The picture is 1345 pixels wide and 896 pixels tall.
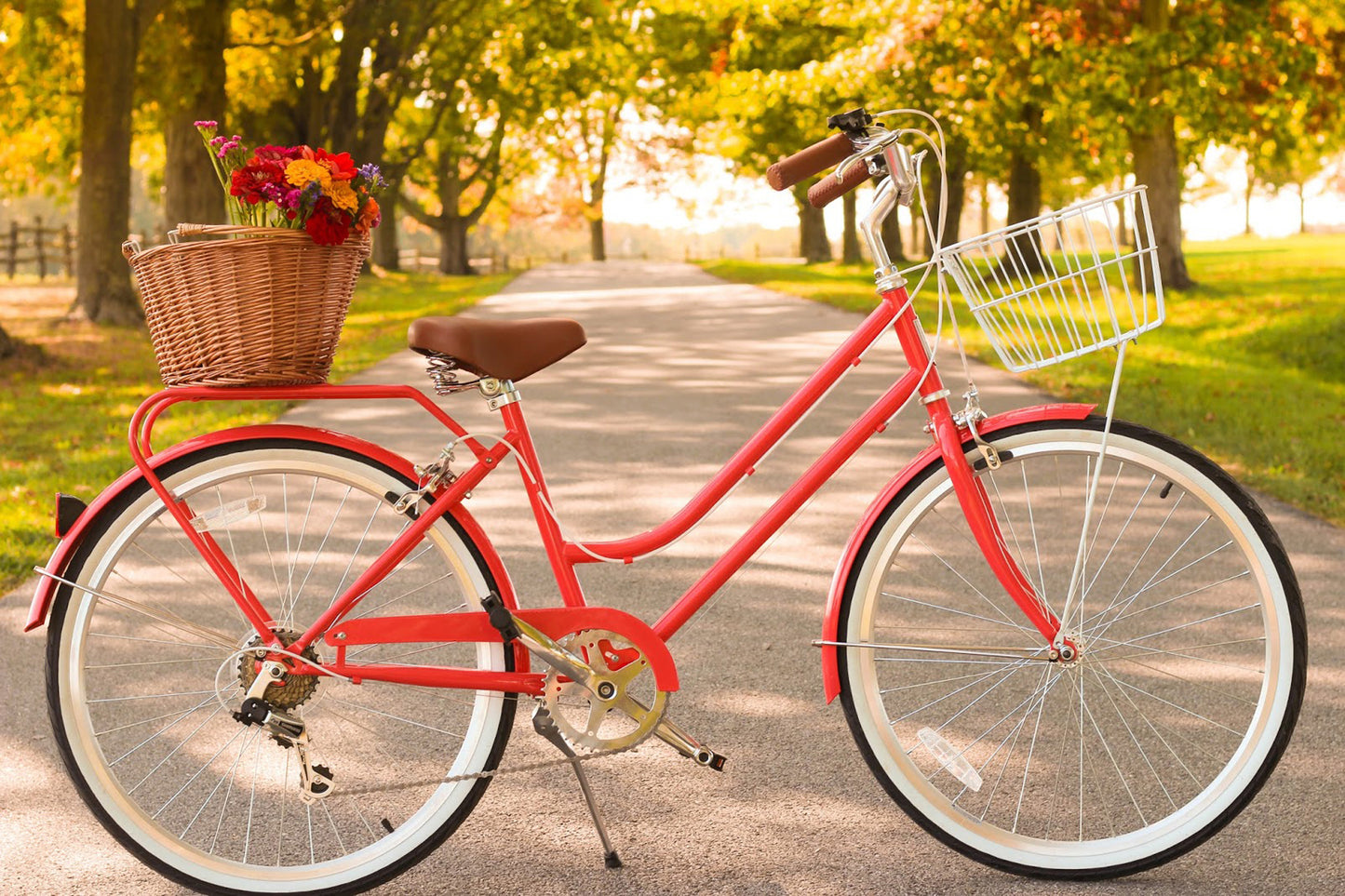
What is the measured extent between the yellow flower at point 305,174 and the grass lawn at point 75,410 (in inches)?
141

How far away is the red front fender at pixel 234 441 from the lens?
9.34 feet

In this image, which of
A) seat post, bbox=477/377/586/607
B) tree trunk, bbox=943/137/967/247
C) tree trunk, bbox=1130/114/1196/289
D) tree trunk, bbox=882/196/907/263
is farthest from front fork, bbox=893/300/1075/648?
tree trunk, bbox=882/196/907/263

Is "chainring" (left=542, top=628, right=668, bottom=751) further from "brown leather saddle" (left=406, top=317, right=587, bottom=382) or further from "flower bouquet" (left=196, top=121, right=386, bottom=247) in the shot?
"flower bouquet" (left=196, top=121, right=386, bottom=247)

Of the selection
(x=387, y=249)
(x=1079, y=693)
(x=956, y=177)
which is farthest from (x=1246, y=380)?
(x=387, y=249)

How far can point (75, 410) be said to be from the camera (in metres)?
10.5

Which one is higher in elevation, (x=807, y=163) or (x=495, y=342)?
(x=807, y=163)

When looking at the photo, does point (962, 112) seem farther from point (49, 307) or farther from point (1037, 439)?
point (1037, 439)

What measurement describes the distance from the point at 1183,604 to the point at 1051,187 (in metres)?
43.6

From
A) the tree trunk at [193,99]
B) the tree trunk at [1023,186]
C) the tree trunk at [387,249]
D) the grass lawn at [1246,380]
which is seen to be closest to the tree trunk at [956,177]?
the tree trunk at [1023,186]

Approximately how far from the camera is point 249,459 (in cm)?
293

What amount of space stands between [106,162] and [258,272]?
16099mm

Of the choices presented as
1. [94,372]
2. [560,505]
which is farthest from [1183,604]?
[94,372]

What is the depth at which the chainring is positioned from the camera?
2.95 meters

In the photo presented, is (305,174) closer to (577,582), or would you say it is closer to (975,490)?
(577,582)
